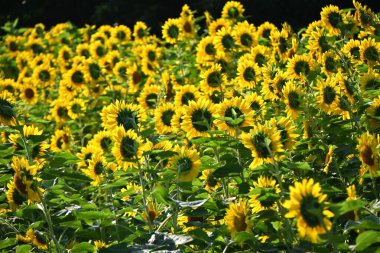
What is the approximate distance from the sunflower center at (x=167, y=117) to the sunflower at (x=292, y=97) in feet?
2.84

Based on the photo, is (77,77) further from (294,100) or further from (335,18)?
(294,100)

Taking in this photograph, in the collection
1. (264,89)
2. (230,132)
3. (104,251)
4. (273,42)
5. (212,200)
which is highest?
(273,42)

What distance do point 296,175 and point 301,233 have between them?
119 centimetres

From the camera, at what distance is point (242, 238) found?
249 centimetres

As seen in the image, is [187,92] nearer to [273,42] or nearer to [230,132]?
[273,42]

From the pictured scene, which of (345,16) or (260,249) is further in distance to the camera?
(345,16)

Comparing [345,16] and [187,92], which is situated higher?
[345,16]

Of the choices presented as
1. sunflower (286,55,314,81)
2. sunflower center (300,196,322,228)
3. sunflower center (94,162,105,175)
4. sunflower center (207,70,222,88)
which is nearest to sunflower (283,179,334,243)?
sunflower center (300,196,322,228)

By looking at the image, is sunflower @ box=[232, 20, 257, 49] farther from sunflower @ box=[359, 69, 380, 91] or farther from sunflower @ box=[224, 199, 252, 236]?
sunflower @ box=[224, 199, 252, 236]

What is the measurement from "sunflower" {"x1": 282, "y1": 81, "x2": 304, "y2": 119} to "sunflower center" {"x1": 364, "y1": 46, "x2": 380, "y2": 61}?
634 millimetres

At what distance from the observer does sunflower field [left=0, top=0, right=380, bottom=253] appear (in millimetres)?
2672

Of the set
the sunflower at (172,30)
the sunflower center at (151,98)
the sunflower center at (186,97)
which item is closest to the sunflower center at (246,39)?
the sunflower center at (151,98)

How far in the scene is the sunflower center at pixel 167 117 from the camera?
13.8 feet

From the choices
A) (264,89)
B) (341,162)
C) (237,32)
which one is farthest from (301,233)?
(237,32)
